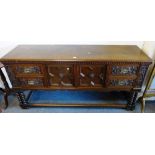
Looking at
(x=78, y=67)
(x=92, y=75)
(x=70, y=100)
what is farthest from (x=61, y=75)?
(x=70, y=100)

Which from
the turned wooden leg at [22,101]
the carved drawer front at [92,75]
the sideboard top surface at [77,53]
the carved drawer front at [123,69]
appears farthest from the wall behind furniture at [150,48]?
the turned wooden leg at [22,101]

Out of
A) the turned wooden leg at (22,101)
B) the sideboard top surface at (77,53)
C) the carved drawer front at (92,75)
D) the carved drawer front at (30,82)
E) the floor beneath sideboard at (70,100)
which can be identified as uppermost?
the sideboard top surface at (77,53)

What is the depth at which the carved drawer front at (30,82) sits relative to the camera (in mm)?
1432

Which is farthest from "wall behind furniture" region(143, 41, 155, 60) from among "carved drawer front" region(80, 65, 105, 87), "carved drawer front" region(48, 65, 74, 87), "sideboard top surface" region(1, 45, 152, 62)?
"carved drawer front" region(48, 65, 74, 87)

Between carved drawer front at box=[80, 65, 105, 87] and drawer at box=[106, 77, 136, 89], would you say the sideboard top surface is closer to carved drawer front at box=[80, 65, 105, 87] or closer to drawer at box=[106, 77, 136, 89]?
carved drawer front at box=[80, 65, 105, 87]

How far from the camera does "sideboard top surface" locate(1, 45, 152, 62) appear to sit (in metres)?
1.28

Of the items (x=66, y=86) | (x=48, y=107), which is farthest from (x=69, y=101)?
(x=66, y=86)

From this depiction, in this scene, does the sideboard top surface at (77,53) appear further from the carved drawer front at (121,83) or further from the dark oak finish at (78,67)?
the carved drawer front at (121,83)

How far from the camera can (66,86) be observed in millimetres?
1452

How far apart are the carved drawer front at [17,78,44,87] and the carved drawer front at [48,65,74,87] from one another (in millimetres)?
121

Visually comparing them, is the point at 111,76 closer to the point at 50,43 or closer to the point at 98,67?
the point at 98,67

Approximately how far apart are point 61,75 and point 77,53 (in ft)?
0.92

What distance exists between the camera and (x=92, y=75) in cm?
137

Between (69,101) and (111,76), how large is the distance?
2.41ft
